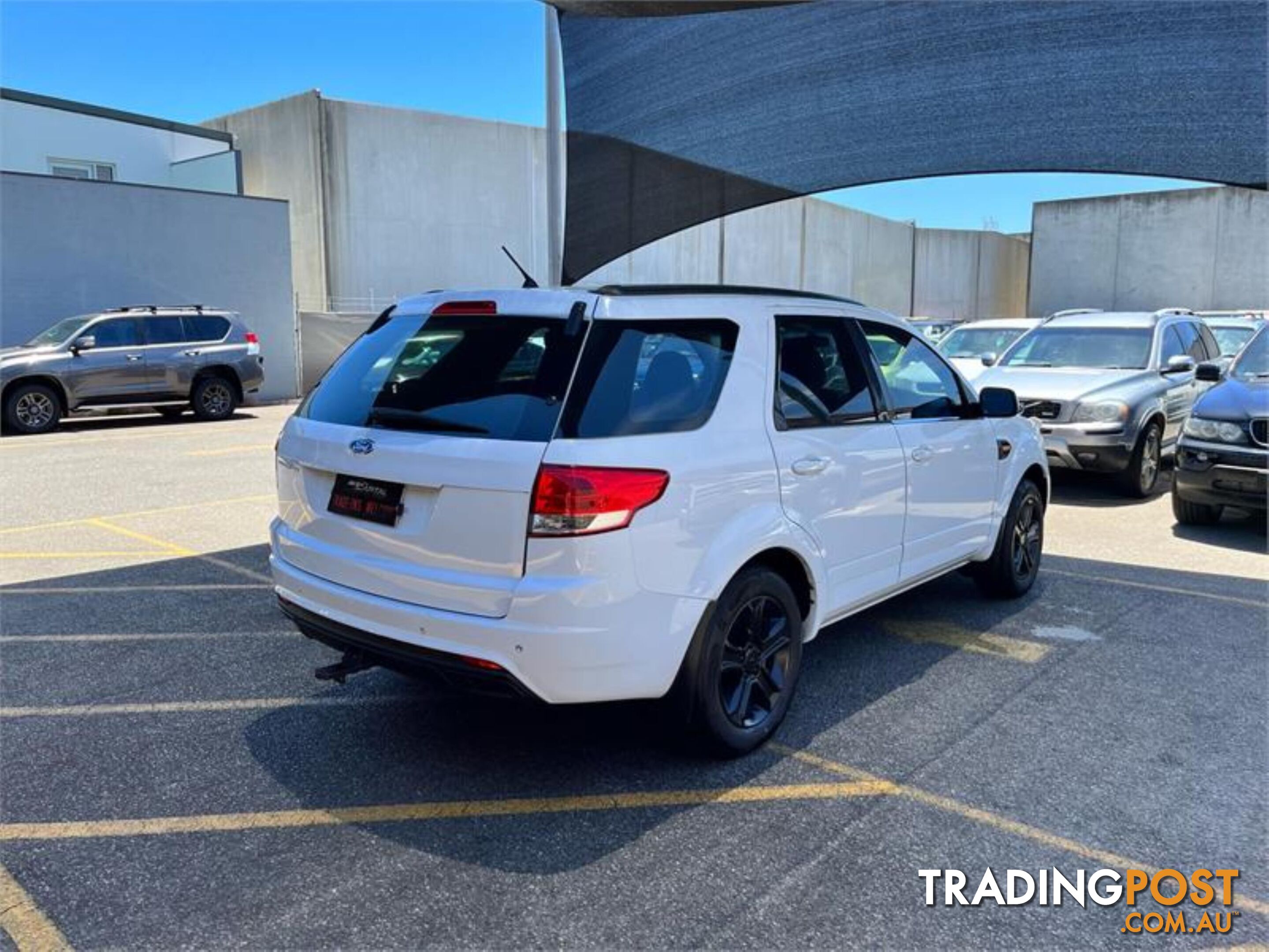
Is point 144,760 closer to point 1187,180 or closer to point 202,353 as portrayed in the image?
point 1187,180

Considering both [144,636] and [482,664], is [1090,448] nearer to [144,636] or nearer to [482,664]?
[482,664]

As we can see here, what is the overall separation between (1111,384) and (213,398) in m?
14.2

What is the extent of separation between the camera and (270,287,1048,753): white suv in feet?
10.5

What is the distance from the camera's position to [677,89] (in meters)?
8.15

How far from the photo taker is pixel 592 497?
3.17 m

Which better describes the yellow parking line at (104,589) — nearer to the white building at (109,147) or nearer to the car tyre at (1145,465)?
the car tyre at (1145,465)

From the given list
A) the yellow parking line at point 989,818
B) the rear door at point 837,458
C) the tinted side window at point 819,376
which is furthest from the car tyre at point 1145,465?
the yellow parking line at point 989,818

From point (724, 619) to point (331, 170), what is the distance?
25257 mm

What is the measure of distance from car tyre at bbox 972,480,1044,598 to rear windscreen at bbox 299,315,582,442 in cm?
344

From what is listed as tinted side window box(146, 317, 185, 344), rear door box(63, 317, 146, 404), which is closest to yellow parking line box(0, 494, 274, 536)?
rear door box(63, 317, 146, 404)

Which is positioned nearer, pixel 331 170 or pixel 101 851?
pixel 101 851

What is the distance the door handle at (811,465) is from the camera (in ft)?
12.8

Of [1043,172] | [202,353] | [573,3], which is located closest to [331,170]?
[202,353]

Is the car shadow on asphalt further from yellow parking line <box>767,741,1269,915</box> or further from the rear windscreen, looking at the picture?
the rear windscreen
